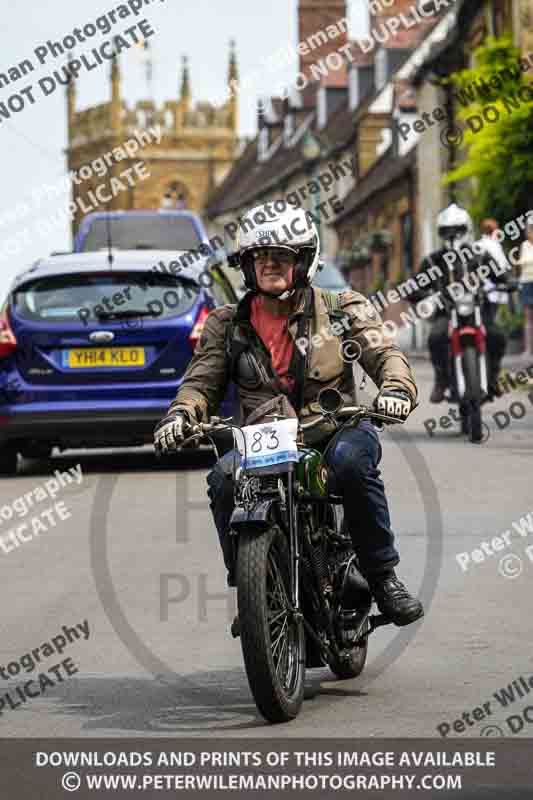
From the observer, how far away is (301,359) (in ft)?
21.2

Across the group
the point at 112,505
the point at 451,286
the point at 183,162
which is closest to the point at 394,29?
the point at 451,286

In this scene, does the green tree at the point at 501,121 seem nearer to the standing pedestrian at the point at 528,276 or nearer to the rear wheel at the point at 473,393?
the standing pedestrian at the point at 528,276

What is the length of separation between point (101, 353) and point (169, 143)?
4991 inches

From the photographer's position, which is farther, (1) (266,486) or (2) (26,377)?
(2) (26,377)

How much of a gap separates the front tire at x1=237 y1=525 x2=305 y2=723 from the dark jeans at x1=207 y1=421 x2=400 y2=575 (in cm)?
19

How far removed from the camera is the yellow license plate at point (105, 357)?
14.3 metres

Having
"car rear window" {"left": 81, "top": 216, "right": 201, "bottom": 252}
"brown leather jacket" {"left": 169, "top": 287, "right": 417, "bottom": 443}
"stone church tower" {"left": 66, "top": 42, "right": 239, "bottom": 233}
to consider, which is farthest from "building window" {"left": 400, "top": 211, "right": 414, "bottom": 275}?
"stone church tower" {"left": 66, "top": 42, "right": 239, "bottom": 233}

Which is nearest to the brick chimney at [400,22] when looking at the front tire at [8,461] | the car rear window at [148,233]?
the car rear window at [148,233]

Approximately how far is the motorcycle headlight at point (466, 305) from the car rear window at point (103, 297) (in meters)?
3.13
